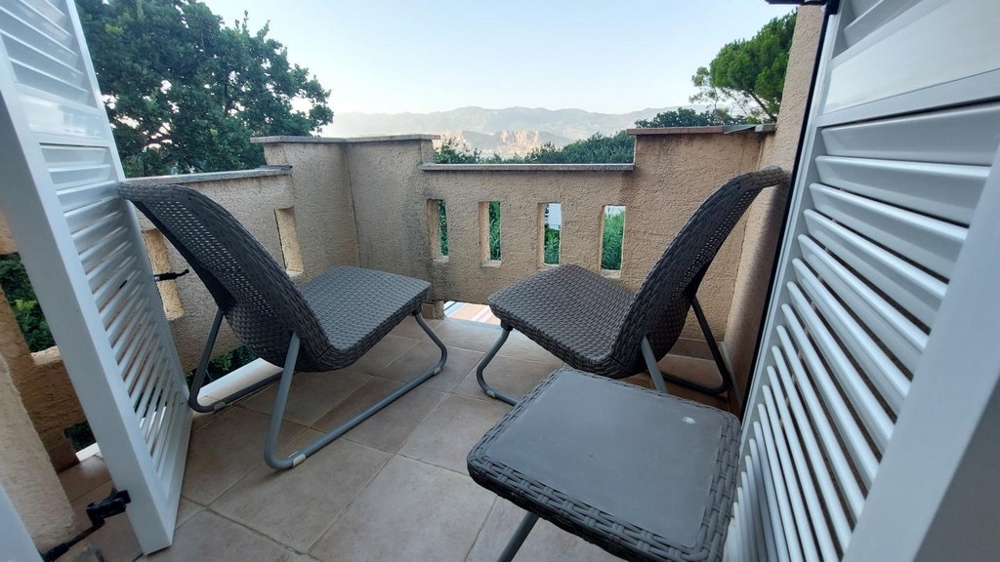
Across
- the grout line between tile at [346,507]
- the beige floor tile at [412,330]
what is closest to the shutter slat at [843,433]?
the grout line between tile at [346,507]

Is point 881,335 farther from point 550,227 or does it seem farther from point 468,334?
point 550,227

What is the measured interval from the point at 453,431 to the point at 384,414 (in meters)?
0.35

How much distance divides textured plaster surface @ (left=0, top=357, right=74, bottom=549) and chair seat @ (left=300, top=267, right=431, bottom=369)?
0.74m

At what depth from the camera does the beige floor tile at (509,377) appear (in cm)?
195

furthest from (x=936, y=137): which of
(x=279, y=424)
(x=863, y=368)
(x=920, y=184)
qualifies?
(x=279, y=424)

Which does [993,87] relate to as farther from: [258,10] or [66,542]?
[258,10]

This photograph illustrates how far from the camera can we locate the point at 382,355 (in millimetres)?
2314

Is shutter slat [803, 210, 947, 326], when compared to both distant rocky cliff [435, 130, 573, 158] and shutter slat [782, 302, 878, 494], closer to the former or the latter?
shutter slat [782, 302, 878, 494]

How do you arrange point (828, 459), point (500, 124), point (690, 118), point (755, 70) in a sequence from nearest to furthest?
point (828, 459) → point (755, 70) → point (690, 118) → point (500, 124)

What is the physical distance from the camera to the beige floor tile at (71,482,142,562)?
117cm

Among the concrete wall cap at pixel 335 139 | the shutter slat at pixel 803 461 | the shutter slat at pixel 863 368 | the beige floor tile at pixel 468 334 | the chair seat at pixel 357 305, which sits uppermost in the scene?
the concrete wall cap at pixel 335 139

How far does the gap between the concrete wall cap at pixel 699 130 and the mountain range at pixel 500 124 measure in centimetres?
645

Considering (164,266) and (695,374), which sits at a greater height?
(164,266)

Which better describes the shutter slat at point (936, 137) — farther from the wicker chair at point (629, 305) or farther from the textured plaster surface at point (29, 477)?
the textured plaster surface at point (29, 477)
